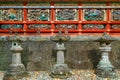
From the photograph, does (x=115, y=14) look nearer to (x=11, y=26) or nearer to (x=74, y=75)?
(x=74, y=75)

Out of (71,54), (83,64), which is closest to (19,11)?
(71,54)

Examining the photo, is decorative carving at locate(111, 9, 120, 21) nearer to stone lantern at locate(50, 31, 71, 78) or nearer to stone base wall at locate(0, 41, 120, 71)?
stone base wall at locate(0, 41, 120, 71)

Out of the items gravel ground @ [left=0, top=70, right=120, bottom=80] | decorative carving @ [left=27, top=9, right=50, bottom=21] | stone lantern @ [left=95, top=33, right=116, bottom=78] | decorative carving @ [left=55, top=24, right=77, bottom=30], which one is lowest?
gravel ground @ [left=0, top=70, right=120, bottom=80]

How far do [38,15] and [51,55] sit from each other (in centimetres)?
205

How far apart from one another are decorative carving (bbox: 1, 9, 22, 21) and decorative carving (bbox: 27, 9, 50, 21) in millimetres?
430

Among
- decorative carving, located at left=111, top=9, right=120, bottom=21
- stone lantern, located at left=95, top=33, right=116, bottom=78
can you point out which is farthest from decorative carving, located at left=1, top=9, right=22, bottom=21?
decorative carving, located at left=111, top=9, right=120, bottom=21

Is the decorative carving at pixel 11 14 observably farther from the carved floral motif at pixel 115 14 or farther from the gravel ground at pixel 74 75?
the carved floral motif at pixel 115 14

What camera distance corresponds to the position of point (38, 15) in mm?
9039

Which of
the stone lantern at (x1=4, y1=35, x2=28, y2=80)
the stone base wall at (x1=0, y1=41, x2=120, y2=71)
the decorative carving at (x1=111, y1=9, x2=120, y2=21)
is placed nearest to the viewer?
the stone lantern at (x1=4, y1=35, x2=28, y2=80)

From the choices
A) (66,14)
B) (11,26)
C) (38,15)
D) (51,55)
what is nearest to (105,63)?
(51,55)

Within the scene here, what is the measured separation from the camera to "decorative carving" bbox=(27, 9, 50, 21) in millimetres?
9023

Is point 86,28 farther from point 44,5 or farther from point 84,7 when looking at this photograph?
point 44,5

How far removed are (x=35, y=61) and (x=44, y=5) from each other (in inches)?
105

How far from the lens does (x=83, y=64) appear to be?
8.28 m
